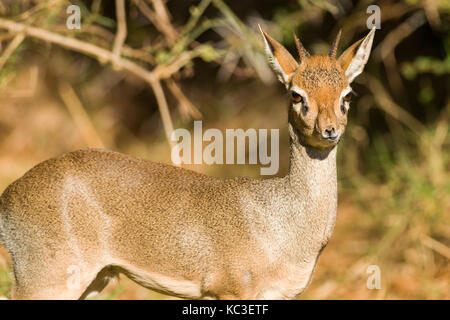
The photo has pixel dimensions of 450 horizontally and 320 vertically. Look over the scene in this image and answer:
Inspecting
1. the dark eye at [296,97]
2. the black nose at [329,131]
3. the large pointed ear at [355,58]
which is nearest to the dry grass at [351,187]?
the dark eye at [296,97]

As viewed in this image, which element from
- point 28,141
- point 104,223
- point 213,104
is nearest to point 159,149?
point 213,104

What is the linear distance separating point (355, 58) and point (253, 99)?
573 centimetres

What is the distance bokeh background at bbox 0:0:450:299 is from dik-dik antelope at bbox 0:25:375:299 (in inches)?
28.2

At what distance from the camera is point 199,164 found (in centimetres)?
865

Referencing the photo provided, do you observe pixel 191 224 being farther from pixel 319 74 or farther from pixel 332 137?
pixel 319 74

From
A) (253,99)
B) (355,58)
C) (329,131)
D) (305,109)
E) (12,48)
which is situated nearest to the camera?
(329,131)

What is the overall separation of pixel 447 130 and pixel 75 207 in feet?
15.6

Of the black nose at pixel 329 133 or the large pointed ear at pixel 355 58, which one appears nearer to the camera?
the black nose at pixel 329 133

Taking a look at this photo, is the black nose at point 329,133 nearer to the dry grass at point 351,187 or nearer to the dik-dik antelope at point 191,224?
the dik-dik antelope at point 191,224

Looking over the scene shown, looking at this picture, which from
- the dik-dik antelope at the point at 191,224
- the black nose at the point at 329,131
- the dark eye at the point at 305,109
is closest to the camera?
the black nose at the point at 329,131

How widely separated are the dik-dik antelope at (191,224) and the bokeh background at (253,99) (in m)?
0.72

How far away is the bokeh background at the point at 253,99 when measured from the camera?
5668 mm

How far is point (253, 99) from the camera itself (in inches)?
366

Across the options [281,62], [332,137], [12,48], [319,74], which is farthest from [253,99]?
[332,137]
